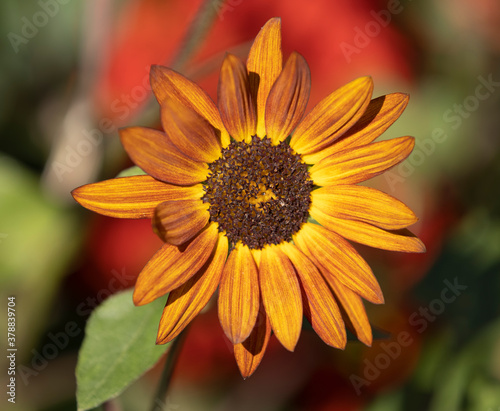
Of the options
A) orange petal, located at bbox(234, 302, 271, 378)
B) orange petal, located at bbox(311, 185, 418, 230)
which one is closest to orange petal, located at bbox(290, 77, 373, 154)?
orange petal, located at bbox(311, 185, 418, 230)

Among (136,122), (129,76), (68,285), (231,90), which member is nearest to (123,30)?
(129,76)

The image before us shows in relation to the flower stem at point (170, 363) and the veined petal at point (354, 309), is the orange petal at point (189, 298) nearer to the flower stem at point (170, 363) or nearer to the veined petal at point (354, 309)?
the flower stem at point (170, 363)

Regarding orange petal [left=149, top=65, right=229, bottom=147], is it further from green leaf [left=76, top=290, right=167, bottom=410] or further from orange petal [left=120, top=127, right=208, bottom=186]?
green leaf [left=76, top=290, right=167, bottom=410]

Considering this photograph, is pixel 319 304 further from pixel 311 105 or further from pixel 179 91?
pixel 311 105

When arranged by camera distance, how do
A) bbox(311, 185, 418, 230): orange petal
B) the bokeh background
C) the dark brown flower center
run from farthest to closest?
the bokeh background < the dark brown flower center < bbox(311, 185, 418, 230): orange petal

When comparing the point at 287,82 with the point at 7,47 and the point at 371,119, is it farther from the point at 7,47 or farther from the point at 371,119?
the point at 7,47

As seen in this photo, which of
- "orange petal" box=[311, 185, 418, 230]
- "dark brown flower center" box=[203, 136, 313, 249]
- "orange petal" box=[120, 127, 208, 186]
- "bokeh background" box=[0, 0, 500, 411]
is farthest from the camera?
"bokeh background" box=[0, 0, 500, 411]
